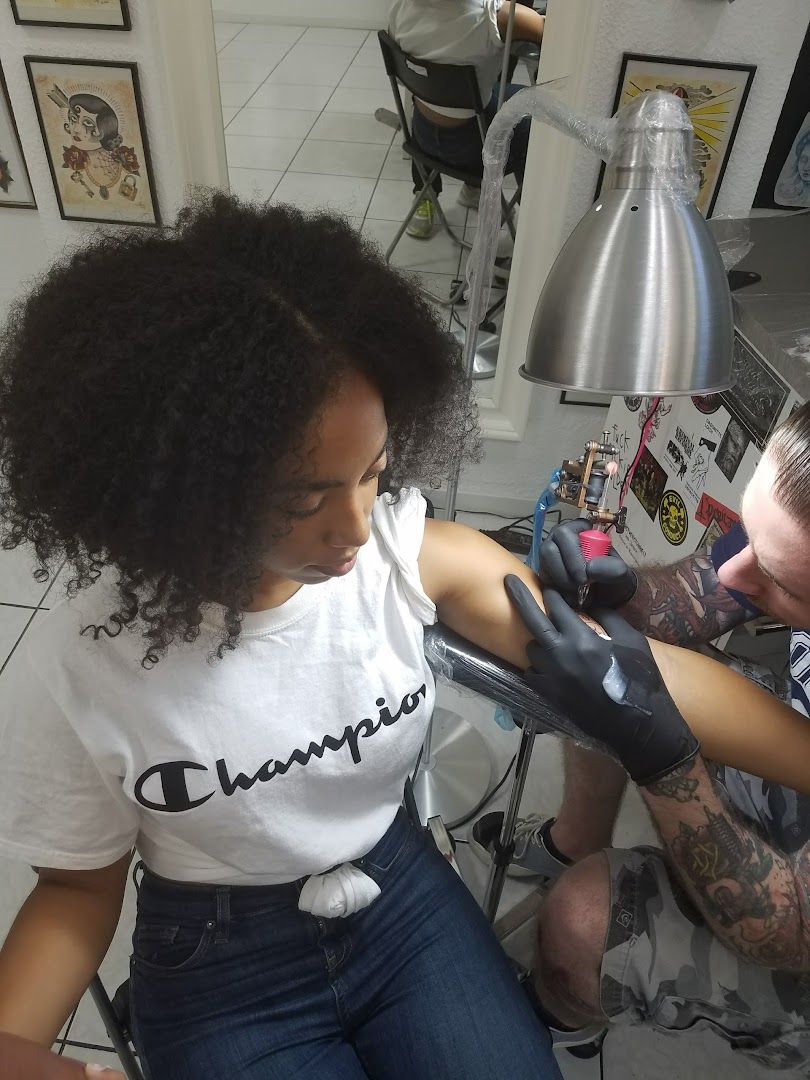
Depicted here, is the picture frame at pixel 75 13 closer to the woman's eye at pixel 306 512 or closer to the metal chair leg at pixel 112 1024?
the woman's eye at pixel 306 512

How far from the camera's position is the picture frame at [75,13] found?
1505 mm

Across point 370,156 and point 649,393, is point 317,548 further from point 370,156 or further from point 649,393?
point 370,156

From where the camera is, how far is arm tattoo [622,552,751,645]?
1.03m

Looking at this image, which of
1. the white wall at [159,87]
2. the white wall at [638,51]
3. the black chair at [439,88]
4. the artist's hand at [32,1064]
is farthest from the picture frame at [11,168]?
the artist's hand at [32,1064]

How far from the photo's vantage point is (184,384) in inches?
22.0

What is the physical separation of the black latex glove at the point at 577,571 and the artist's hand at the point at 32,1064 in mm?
653

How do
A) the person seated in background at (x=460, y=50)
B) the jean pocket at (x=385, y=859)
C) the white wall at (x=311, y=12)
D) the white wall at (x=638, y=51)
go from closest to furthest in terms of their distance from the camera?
1. the jean pocket at (x=385, y=859)
2. the white wall at (x=638, y=51)
3. the person seated in background at (x=460, y=50)
4. the white wall at (x=311, y=12)

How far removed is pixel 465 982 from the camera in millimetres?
884

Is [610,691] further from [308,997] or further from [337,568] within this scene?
[308,997]

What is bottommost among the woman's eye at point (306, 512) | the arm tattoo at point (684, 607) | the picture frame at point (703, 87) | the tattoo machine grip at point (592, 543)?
the arm tattoo at point (684, 607)

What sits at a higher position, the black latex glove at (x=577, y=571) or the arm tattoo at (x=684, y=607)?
the black latex glove at (x=577, y=571)

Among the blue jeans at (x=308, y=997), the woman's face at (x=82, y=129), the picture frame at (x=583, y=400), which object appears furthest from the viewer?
the picture frame at (x=583, y=400)

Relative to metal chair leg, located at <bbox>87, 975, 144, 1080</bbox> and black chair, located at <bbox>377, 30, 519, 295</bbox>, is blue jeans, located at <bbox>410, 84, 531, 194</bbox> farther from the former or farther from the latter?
metal chair leg, located at <bbox>87, 975, 144, 1080</bbox>

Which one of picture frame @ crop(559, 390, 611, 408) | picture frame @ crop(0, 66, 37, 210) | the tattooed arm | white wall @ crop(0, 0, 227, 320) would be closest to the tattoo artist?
the tattooed arm
